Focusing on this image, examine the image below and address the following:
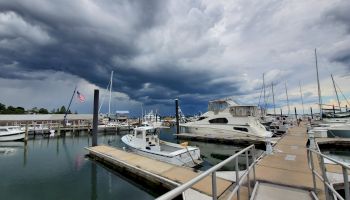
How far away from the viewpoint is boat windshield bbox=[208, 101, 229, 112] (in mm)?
27797

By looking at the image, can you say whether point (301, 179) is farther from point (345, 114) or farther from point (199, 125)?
point (345, 114)

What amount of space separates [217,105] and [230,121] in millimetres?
3244

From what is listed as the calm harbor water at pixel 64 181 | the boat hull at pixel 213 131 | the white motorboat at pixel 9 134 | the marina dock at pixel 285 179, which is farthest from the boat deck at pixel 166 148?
the white motorboat at pixel 9 134

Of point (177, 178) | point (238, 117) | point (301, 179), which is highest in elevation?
point (238, 117)

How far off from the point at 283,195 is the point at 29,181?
45.1 feet

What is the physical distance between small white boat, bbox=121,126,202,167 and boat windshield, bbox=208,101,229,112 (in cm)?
1317

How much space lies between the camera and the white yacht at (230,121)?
24703 mm

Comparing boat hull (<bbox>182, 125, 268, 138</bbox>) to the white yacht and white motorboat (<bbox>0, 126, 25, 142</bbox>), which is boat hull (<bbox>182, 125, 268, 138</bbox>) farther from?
white motorboat (<bbox>0, 126, 25, 142</bbox>)

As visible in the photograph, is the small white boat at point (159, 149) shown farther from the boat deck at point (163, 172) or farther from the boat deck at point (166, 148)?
the boat deck at point (163, 172)

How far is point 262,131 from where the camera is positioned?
2511 centimetres

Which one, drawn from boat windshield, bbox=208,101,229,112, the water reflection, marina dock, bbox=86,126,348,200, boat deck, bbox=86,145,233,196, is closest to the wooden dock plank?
marina dock, bbox=86,126,348,200

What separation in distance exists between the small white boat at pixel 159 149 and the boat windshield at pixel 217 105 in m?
13.2

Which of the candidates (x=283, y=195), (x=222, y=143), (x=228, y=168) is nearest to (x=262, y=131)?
(x=222, y=143)

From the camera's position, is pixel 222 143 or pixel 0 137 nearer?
pixel 222 143
